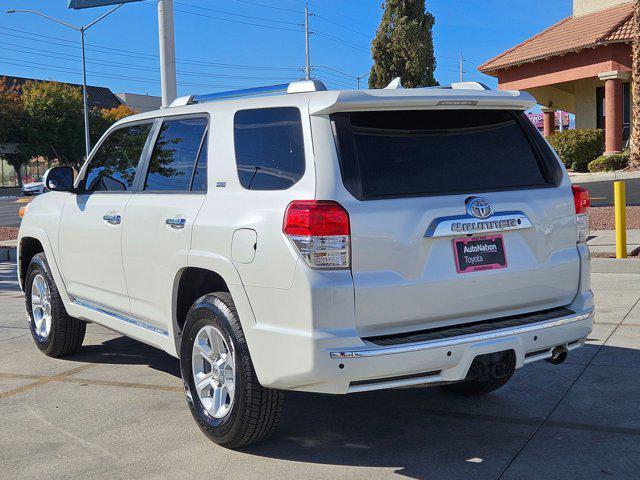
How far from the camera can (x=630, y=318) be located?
24.8 ft

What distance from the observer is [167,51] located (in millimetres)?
13836

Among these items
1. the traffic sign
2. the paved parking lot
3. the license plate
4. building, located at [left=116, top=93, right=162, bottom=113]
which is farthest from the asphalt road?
building, located at [left=116, top=93, right=162, bottom=113]

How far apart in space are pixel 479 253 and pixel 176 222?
70.9 inches

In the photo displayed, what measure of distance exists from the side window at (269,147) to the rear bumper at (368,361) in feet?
2.68

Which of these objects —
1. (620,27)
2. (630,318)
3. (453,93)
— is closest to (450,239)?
(453,93)

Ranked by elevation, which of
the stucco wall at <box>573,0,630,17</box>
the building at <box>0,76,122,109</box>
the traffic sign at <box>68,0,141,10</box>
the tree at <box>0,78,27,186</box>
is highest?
the building at <box>0,76,122,109</box>

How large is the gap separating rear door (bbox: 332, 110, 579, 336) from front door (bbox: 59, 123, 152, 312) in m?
2.10

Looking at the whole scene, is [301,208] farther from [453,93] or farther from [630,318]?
[630,318]

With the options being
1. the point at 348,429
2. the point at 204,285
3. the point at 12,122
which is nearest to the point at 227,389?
the point at 204,285

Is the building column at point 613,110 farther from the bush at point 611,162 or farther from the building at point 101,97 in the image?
the building at point 101,97

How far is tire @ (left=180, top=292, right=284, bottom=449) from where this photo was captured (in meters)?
→ 4.23

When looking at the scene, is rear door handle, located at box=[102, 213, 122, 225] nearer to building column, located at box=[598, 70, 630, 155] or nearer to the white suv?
the white suv

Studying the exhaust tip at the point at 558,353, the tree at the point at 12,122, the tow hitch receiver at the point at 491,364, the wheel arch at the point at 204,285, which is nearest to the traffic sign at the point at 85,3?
the wheel arch at the point at 204,285

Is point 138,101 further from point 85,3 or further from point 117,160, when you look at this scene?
point 117,160
